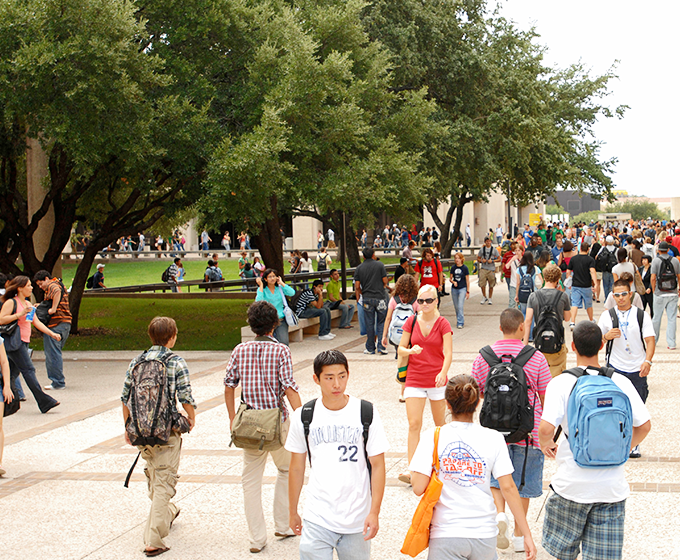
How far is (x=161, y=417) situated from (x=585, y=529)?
283 cm

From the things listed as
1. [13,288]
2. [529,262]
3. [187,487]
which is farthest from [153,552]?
[529,262]

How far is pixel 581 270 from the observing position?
48.7 feet

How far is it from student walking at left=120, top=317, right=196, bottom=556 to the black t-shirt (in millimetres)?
10742

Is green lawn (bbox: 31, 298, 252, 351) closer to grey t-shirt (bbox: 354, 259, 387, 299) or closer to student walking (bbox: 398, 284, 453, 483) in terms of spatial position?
grey t-shirt (bbox: 354, 259, 387, 299)

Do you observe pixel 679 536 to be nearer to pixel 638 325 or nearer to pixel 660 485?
pixel 660 485

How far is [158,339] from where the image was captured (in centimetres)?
546

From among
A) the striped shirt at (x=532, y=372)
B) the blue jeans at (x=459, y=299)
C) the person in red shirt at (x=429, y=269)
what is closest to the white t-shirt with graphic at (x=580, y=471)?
the striped shirt at (x=532, y=372)

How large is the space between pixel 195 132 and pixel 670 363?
9378 millimetres

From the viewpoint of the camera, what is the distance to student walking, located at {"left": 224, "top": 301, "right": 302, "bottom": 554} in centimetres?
543

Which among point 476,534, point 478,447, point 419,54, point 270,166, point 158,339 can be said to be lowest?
point 476,534

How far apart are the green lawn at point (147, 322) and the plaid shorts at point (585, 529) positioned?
40.3 feet

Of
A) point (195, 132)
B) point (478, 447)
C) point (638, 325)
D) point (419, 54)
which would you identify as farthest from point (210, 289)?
point (478, 447)

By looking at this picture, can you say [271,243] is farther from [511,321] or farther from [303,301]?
[511,321]

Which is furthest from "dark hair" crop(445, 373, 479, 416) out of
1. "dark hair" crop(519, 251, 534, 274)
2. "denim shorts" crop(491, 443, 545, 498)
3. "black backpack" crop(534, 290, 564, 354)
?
"dark hair" crop(519, 251, 534, 274)
